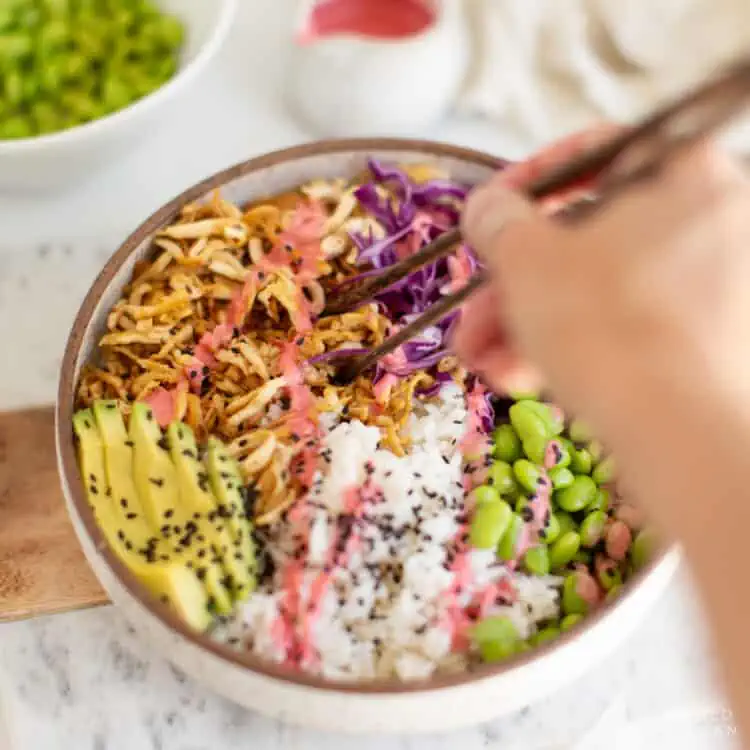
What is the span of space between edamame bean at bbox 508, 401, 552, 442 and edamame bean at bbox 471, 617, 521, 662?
17 centimetres

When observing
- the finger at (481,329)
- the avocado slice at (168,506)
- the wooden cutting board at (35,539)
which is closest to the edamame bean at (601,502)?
the finger at (481,329)

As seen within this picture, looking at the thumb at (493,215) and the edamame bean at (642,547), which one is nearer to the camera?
the thumb at (493,215)

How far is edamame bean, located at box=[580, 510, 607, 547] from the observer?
88 centimetres

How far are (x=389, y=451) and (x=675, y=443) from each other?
42 centimetres

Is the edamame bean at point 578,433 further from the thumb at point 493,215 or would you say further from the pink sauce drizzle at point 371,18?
the pink sauce drizzle at point 371,18

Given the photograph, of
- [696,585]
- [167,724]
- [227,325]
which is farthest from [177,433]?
[696,585]

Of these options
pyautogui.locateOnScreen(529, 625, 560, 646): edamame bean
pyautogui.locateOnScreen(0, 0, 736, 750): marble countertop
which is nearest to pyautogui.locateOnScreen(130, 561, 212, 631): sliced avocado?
pyautogui.locateOnScreen(0, 0, 736, 750): marble countertop

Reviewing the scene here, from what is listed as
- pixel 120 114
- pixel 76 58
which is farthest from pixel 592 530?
pixel 76 58

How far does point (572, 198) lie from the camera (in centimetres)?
82

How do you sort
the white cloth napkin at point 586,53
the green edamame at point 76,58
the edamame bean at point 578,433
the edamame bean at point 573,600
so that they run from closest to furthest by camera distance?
1. the edamame bean at point 573,600
2. the edamame bean at point 578,433
3. the green edamame at point 76,58
4. the white cloth napkin at point 586,53

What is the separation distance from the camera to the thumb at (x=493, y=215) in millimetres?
575

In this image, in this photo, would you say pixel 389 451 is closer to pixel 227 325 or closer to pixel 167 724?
pixel 227 325

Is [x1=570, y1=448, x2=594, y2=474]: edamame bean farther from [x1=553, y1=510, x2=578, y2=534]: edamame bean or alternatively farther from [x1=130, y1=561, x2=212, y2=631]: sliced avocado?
[x1=130, y1=561, x2=212, y2=631]: sliced avocado

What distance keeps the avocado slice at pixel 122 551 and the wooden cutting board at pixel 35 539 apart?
141 mm
